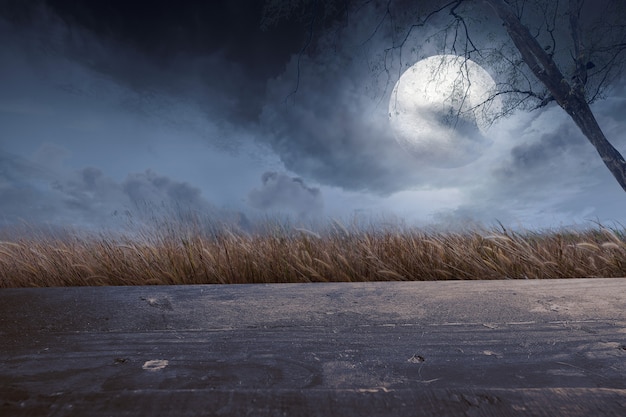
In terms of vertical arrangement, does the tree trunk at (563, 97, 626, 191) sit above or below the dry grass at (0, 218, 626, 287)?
above

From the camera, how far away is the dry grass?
2.44 m

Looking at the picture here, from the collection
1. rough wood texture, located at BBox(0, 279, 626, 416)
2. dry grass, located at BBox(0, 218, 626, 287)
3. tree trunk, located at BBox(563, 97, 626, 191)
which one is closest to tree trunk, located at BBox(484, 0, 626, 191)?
tree trunk, located at BBox(563, 97, 626, 191)

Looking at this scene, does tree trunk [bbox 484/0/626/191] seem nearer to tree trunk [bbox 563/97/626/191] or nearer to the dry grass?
tree trunk [bbox 563/97/626/191]

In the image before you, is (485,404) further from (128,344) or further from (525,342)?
(128,344)

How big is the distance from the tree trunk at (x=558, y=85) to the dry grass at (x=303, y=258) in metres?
2.41

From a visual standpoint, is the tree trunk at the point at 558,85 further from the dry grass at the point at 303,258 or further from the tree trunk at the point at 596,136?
the dry grass at the point at 303,258

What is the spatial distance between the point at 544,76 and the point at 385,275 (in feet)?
12.2

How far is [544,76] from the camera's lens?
5.07 metres

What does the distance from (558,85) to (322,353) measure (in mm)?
4920

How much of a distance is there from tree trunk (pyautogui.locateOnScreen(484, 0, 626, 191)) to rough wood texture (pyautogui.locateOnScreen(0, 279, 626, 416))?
11.9 feet

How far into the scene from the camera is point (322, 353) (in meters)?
1.10

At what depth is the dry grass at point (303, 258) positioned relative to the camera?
2.44m

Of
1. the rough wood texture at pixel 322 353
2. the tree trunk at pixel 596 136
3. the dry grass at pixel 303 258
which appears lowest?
the rough wood texture at pixel 322 353

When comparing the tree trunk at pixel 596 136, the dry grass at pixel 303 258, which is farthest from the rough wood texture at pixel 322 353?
the tree trunk at pixel 596 136
